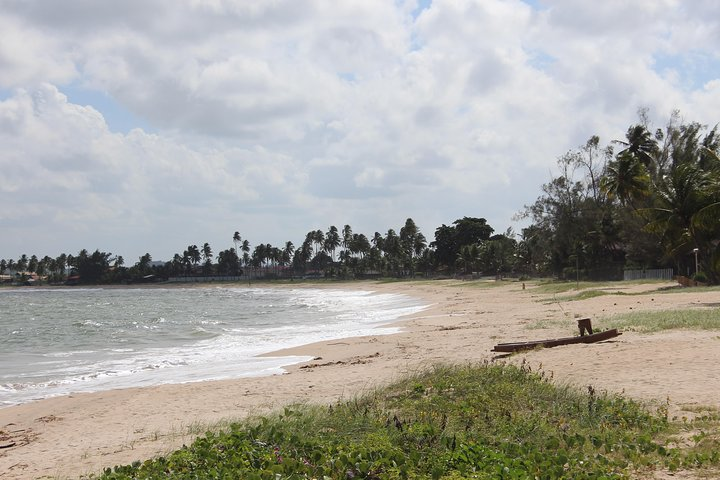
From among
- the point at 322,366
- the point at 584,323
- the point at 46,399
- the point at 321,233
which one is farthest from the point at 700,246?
the point at 321,233

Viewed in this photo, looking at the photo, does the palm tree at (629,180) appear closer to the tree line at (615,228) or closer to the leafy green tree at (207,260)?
the tree line at (615,228)

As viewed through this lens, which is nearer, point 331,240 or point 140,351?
point 140,351

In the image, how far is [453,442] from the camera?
652 centimetres

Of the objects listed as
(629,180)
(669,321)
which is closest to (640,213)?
(629,180)

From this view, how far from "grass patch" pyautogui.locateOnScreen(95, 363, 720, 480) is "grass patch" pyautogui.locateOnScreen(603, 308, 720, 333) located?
690 cm

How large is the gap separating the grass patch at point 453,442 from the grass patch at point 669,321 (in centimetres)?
690

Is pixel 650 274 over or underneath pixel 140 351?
over

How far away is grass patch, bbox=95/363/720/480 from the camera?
232 inches

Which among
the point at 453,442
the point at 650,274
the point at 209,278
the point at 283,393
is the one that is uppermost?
the point at 209,278

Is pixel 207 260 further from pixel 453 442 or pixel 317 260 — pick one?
pixel 453 442

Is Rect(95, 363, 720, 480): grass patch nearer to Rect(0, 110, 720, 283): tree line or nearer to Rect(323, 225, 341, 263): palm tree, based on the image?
Rect(0, 110, 720, 283): tree line

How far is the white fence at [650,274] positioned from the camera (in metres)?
46.0

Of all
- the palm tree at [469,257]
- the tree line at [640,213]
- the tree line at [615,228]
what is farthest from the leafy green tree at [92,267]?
the tree line at [640,213]

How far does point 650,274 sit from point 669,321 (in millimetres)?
35224
